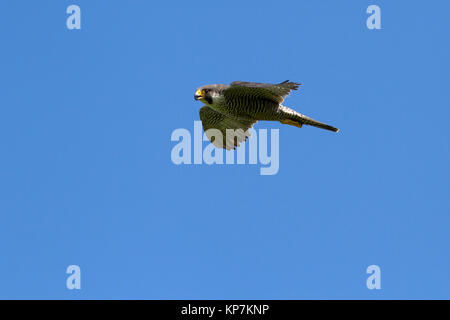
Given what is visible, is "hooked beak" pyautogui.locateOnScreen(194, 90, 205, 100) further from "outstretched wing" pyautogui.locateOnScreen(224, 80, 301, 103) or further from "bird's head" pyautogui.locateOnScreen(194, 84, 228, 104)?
"outstretched wing" pyautogui.locateOnScreen(224, 80, 301, 103)

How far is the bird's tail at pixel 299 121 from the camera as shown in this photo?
626 inches

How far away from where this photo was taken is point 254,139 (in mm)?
17281

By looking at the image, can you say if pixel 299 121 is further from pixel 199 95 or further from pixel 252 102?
pixel 199 95

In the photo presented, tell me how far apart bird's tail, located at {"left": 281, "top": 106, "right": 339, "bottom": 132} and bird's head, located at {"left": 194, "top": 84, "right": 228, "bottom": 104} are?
153cm

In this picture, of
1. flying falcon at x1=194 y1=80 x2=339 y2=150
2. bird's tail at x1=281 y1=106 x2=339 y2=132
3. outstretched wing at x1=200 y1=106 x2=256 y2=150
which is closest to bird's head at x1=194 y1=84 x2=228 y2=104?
flying falcon at x1=194 y1=80 x2=339 y2=150

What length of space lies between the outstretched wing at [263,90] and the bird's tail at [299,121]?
0.36 meters

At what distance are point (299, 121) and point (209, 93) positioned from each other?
7.18ft

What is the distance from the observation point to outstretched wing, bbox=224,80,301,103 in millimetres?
15016

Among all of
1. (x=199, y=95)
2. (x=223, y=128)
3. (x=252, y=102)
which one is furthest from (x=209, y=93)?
(x=223, y=128)
